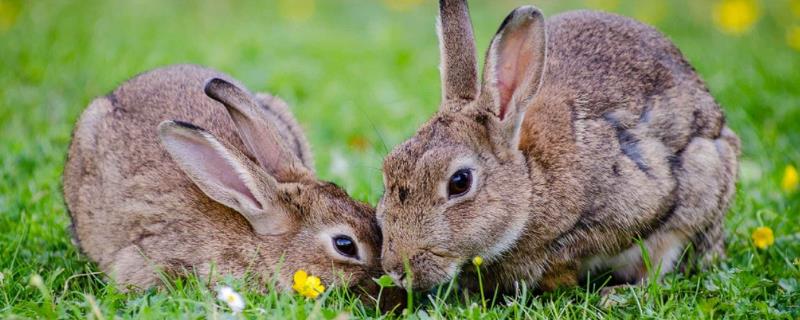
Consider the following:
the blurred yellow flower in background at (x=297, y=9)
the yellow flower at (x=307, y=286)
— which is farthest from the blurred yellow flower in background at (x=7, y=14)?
the yellow flower at (x=307, y=286)

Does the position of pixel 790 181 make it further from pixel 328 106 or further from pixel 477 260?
pixel 328 106

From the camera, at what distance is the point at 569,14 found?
6492 mm

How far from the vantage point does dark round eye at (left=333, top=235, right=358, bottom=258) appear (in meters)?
5.30

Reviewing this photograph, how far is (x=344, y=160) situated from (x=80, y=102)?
8.65 ft

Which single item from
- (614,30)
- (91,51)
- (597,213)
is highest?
(91,51)

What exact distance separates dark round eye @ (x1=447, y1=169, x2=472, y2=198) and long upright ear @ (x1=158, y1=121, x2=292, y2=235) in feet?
3.54

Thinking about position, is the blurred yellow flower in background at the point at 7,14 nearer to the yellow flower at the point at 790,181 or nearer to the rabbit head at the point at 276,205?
the rabbit head at the point at 276,205

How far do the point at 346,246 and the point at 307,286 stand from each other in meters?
0.43

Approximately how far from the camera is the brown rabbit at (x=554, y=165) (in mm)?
4863

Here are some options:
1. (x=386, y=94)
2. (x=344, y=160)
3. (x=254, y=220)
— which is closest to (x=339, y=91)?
(x=386, y=94)

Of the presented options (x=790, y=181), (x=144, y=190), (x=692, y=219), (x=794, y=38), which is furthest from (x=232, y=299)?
(x=794, y=38)

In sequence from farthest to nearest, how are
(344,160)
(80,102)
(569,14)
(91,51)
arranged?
(91,51), (80,102), (344,160), (569,14)

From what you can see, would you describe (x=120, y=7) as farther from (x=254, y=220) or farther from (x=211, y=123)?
(x=254, y=220)

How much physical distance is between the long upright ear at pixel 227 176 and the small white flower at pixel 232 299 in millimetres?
698
